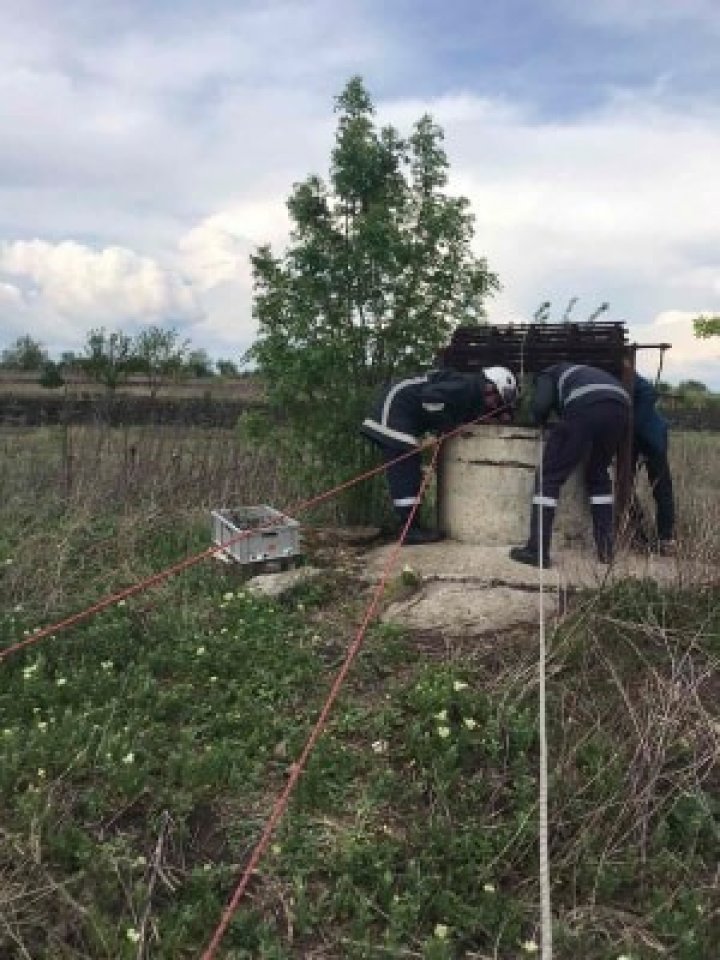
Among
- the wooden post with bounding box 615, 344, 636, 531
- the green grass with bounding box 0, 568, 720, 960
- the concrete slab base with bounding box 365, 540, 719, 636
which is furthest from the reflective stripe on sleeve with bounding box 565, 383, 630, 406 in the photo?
the green grass with bounding box 0, 568, 720, 960

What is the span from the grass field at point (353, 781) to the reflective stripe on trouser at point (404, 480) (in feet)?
3.64

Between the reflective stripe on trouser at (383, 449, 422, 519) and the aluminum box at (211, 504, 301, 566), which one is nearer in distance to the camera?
the aluminum box at (211, 504, 301, 566)

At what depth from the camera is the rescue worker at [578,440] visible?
243 inches

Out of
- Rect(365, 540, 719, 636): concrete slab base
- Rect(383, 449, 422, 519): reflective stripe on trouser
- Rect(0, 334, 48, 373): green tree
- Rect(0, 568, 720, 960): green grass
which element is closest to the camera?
Rect(0, 568, 720, 960): green grass

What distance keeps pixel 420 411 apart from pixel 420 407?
33mm

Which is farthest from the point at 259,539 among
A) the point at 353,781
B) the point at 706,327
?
the point at 706,327

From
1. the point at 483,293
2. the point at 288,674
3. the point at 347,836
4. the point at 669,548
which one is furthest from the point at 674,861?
the point at 483,293

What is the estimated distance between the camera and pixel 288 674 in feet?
16.3

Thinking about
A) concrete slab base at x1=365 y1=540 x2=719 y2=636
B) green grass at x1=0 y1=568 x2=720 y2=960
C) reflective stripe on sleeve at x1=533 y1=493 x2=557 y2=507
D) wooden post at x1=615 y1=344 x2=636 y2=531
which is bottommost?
green grass at x1=0 y1=568 x2=720 y2=960

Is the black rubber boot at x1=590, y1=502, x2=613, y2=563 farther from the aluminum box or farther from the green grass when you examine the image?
the aluminum box

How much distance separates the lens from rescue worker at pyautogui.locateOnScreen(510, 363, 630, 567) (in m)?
6.18

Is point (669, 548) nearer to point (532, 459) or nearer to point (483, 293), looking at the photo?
point (532, 459)

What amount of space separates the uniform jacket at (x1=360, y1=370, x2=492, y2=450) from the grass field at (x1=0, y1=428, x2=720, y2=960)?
52.4 inches

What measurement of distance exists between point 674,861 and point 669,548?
9.97ft
